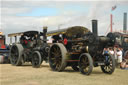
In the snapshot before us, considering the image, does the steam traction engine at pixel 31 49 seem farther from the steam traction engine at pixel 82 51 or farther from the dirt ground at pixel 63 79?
the dirt ground at pixel 63 79

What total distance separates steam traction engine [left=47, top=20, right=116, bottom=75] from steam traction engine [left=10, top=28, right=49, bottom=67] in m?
1.95

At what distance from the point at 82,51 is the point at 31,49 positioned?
6044 mm

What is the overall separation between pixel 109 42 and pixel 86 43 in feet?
3.64

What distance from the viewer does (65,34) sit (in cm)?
1216

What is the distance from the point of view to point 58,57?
11938 mm

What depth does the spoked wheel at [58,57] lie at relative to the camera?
445 inches

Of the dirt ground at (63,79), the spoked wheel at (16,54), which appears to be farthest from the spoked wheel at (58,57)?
the spoked wheel at (16,54)

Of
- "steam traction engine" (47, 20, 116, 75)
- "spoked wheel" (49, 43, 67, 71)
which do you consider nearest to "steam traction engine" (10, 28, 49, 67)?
"spoked wheel" (49, 43, 67, 71)

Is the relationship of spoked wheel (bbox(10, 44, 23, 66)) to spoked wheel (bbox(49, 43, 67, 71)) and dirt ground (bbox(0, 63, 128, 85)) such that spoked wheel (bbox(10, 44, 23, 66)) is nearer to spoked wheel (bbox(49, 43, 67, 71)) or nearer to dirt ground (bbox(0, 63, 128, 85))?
spoked wheel (bbox(49, 43, 67, 71))

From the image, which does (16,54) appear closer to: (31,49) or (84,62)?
(31,49)

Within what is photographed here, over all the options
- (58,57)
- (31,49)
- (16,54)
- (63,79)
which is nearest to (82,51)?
(58,57)

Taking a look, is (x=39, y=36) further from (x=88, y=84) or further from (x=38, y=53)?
(x=88, y=84)

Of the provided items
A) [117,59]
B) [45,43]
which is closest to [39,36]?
[45,43]

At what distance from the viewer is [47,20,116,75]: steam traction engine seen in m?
10.4
